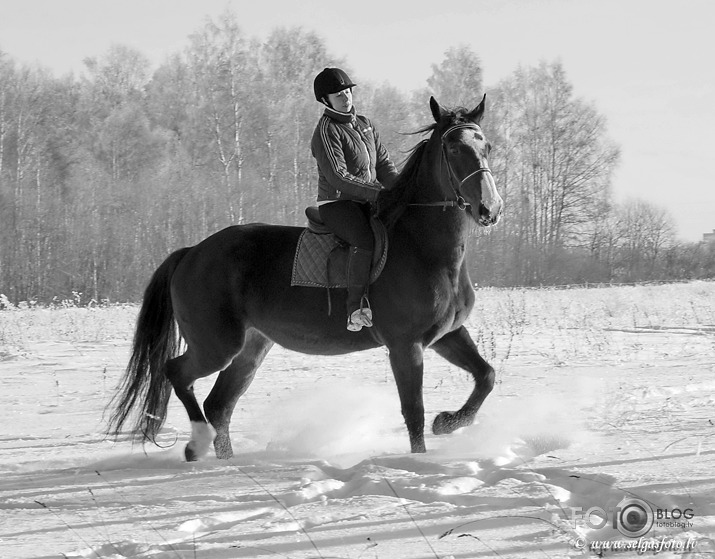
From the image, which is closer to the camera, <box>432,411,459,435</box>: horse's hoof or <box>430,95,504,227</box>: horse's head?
<box>430,95,504,227</box>: horse's head

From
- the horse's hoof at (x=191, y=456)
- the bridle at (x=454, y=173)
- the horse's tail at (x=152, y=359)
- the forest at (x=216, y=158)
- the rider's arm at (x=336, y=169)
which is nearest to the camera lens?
the bridle at (x=454, y=173)

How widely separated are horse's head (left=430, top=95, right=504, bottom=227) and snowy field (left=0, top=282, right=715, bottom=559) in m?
1.54

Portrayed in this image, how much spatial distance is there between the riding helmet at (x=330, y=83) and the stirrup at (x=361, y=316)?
4.82ft

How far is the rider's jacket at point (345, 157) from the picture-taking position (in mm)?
5551

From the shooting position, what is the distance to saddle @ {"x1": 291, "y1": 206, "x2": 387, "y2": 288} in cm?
572

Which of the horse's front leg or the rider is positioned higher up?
the rider

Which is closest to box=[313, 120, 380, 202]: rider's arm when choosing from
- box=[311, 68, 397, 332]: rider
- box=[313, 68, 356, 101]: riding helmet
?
box=[311, 68, 397, 332]: rider

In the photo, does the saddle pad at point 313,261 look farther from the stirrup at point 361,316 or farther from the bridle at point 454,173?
the bridle at point 454,173

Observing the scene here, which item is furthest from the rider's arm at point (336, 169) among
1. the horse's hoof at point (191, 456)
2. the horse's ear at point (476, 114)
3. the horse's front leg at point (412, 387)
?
the horse's hoof at point (191, 456)

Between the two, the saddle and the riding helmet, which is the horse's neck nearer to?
the saddle

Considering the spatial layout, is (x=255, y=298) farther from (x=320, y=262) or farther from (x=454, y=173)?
(x=454, y=173)

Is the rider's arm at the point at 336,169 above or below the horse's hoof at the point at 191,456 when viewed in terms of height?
above

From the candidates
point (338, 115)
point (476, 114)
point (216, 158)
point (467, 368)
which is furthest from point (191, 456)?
point (216, 158)

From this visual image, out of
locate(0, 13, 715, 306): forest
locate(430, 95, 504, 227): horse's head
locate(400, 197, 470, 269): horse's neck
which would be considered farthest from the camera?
locate(0, 13, 715, 306): forest
